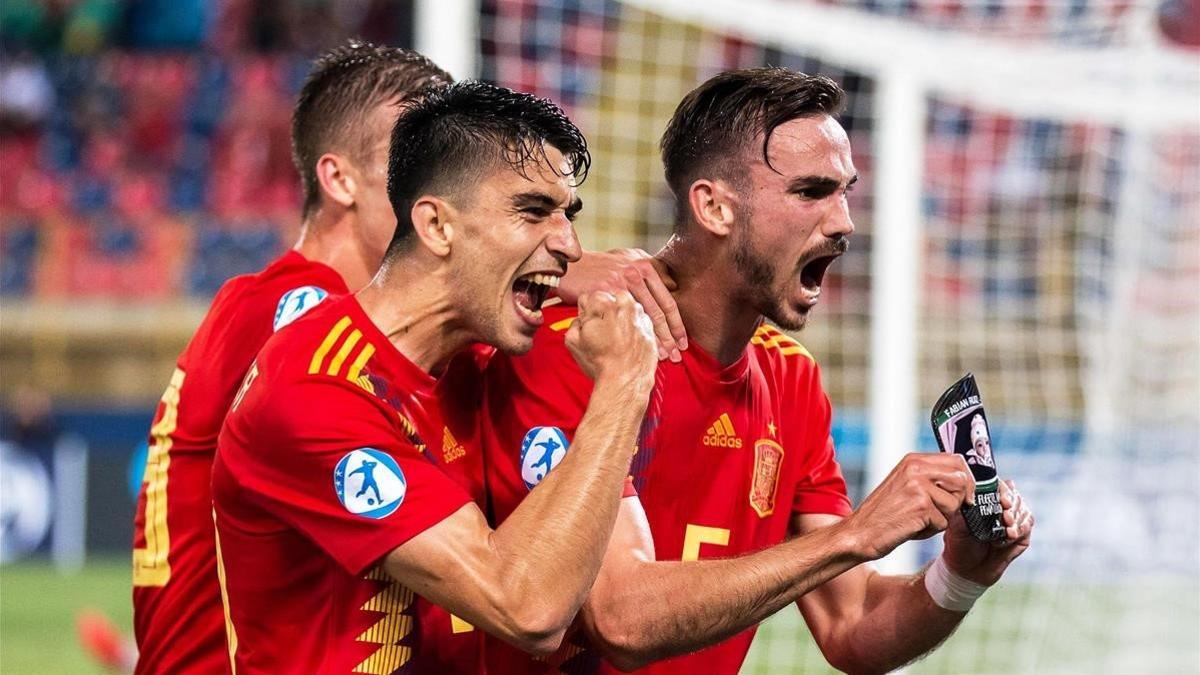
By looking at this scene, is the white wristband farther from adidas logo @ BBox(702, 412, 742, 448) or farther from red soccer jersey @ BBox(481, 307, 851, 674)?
adidas logo @ BBox(702, 412, 742, 448)

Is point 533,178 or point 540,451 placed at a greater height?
point 533,178

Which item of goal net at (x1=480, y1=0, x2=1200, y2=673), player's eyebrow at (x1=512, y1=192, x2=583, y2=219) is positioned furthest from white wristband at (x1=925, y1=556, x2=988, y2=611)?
goal net at (x1=480, y1=0, x2=1200, y2=673)

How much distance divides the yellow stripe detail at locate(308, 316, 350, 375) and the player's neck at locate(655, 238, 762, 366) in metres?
0.90

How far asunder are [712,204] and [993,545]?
3.29ft

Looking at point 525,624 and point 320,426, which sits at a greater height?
point 320,426

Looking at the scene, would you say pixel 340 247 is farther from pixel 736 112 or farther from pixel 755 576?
pixel 755 576

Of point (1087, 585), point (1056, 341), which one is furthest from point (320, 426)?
point (1056, 341)

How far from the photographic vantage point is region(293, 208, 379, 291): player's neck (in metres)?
4.51

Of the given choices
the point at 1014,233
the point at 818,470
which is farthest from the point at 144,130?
the point at 818,470

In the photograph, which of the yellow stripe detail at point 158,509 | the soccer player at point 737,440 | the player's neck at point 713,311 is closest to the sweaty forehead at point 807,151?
the soccer player at point 737,440

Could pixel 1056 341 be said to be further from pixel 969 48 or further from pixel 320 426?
pixel 320 426

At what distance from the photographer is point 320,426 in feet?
11.0

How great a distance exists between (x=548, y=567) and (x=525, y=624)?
0.11 m

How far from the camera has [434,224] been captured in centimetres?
363
